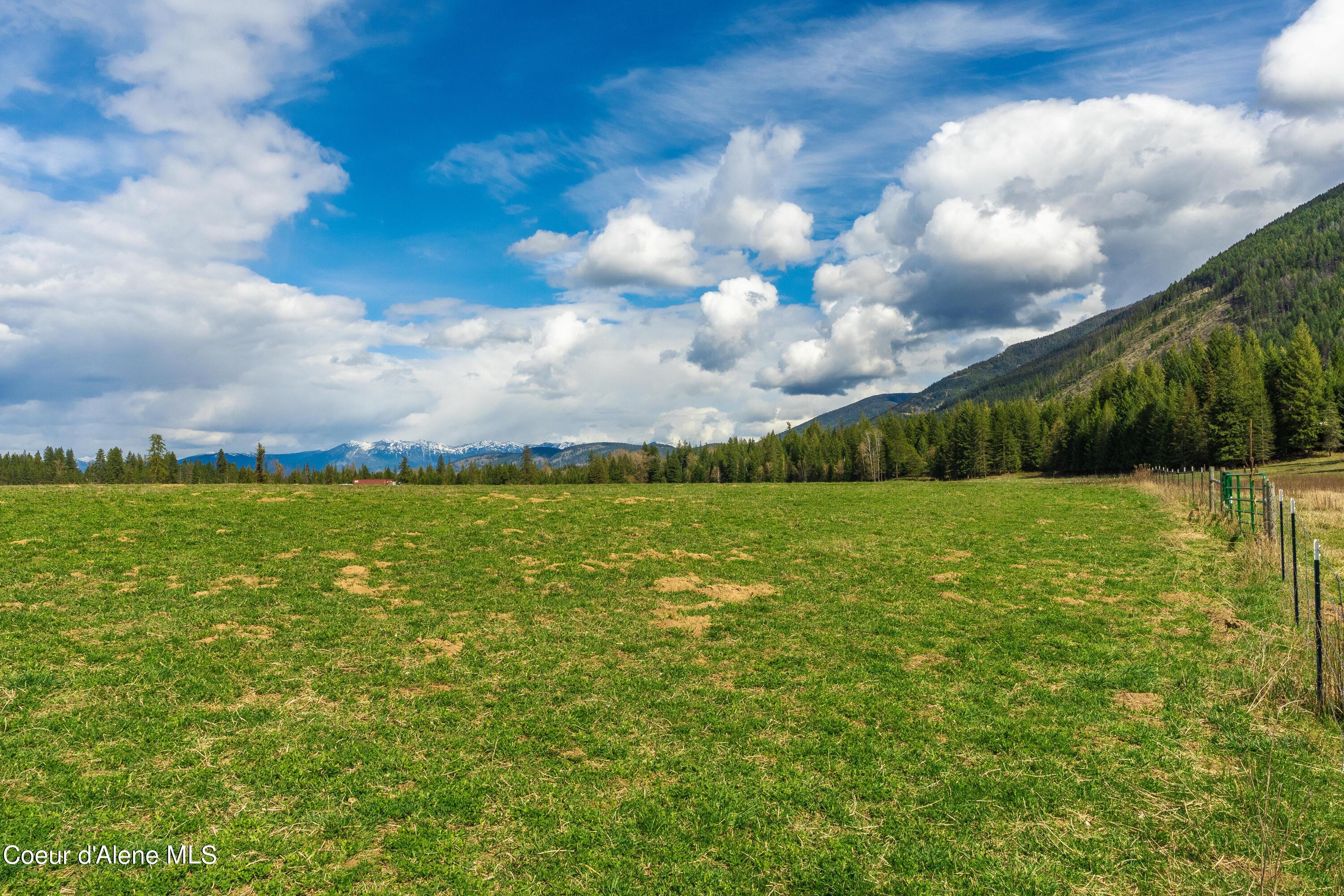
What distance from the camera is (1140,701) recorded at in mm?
11336

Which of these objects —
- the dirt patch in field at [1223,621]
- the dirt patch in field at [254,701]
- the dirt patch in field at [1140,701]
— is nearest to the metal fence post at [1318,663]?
the dirt patch in field at [1140,701]

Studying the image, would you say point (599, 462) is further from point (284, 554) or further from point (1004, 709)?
point (1004, 709)

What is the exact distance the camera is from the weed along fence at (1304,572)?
10148 millimetres

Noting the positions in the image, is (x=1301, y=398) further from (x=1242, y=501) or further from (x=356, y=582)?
(x=356, y=582)

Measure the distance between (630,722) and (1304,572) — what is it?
23.5m

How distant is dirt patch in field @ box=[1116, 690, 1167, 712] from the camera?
36.0ft

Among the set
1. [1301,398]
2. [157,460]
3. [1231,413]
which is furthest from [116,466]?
[1301,398]

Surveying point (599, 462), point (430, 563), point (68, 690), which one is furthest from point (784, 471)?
point (68, 690)

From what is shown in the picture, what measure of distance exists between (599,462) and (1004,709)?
5728 inches

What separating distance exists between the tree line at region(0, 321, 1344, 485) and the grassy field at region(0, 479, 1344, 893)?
183 ft

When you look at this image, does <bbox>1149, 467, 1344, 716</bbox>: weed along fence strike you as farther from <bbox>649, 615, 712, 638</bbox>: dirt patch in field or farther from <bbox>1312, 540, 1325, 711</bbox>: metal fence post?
<bbox>649, 615, 712, 638</bbox>: dirt patch in field

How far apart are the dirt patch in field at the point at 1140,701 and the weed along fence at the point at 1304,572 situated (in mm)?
2188

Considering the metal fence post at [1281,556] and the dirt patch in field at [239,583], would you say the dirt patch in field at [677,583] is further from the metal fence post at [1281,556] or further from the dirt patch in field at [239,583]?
the metal fence post at [1281,556]

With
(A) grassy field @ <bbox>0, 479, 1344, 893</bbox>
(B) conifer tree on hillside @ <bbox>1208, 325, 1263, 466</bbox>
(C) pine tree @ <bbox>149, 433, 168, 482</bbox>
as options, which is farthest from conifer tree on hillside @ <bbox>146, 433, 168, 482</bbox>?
(B) conifer tree on hillside @ <bbox>1208, 325, 1263, 466</bbox>
